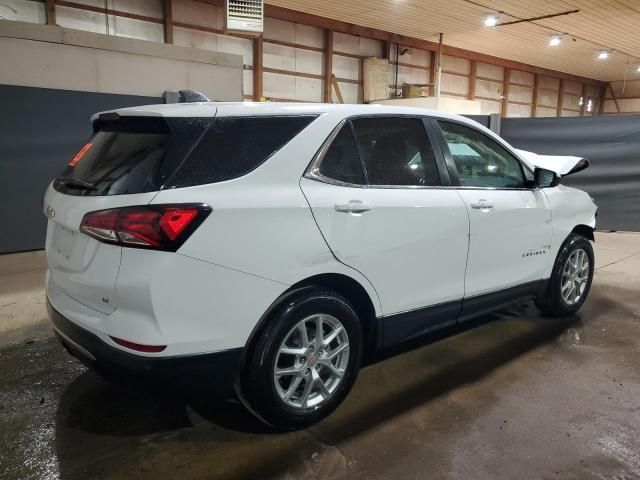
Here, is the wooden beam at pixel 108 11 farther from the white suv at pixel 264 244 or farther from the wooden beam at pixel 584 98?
the wooden beam at pixel 584 98

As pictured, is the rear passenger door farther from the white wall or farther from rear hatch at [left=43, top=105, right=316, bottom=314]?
the white wall

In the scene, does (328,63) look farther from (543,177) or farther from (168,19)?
(543,177)

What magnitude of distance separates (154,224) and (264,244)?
0.46 m

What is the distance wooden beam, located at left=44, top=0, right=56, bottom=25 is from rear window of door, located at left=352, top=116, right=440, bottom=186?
27.1ft

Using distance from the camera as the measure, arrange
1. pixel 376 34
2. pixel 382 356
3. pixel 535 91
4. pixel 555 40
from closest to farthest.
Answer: pixel 382 356 → pixel 376 34 → pixel 555 40 → pixel 535 91

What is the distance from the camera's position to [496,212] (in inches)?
127

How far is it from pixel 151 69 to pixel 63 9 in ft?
11.5

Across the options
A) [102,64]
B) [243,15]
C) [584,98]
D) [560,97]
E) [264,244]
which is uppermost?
[584,98]

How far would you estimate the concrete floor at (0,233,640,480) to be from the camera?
2.27 meters

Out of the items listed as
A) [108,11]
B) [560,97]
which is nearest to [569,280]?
[108,11]

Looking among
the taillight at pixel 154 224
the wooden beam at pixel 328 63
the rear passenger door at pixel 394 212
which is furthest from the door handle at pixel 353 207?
the wooden beam at pixel 328 63

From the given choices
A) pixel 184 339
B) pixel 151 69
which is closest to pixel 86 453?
pixel 184 339

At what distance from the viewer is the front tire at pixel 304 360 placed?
2.28m

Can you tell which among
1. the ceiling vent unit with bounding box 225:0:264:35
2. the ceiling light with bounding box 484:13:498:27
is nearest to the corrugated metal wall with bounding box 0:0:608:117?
the ceiling light with bounding box 484:13:498:27
